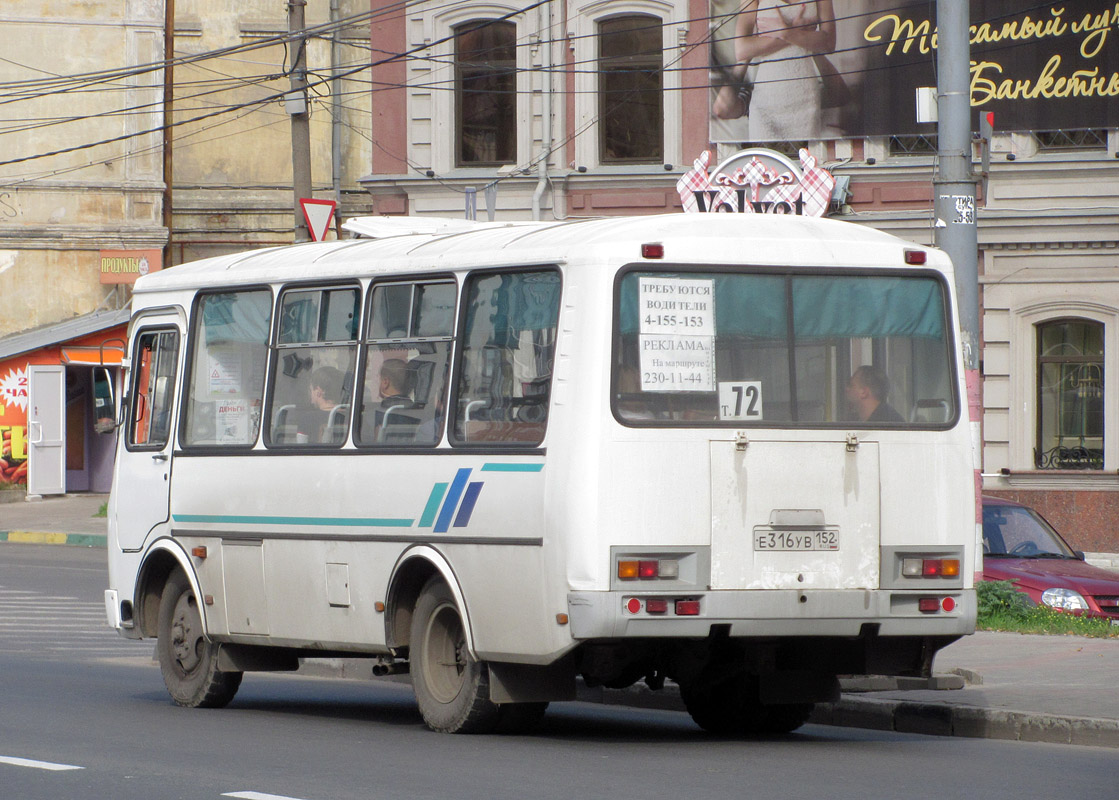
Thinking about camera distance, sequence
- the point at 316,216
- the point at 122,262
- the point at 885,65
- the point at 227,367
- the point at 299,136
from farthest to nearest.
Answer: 1. the point at 122,262
2. the point at 885,65
3. the point at 299,136
4. the point at 316,216
5. the point at 227,367

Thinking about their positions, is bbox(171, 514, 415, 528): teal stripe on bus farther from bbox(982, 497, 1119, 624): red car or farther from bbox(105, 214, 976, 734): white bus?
bbox(982, 497, 1119, 624): red car

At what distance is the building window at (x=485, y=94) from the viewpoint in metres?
28.0

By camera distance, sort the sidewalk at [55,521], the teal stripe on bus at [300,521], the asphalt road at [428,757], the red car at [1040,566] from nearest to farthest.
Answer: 1. the asphalt road at [428,757]
2. the teal stripe on bus at [300,521]
3. the red car at [1040,566]
4. the sidewalk at [55,521]

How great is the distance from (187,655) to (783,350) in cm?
463

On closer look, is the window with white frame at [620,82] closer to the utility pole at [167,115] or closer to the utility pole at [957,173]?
the utility pole at [167,115]

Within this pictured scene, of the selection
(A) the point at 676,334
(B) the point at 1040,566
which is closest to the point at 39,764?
(A) the point at 676,334

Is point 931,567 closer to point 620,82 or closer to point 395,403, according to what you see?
point 395,403

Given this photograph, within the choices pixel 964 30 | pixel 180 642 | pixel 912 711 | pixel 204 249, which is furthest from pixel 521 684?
pixel 204 249

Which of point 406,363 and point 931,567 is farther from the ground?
point 406,363

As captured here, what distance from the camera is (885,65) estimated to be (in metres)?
26.0

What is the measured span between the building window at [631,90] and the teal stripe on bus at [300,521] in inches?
642

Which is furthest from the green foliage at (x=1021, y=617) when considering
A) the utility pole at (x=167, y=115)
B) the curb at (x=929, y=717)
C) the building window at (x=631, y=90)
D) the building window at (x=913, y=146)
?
the utility pole at (x=167, y=115)

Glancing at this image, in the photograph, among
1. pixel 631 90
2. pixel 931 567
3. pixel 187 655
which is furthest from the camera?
pixel 631 90

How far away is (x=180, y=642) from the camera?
1237cm
